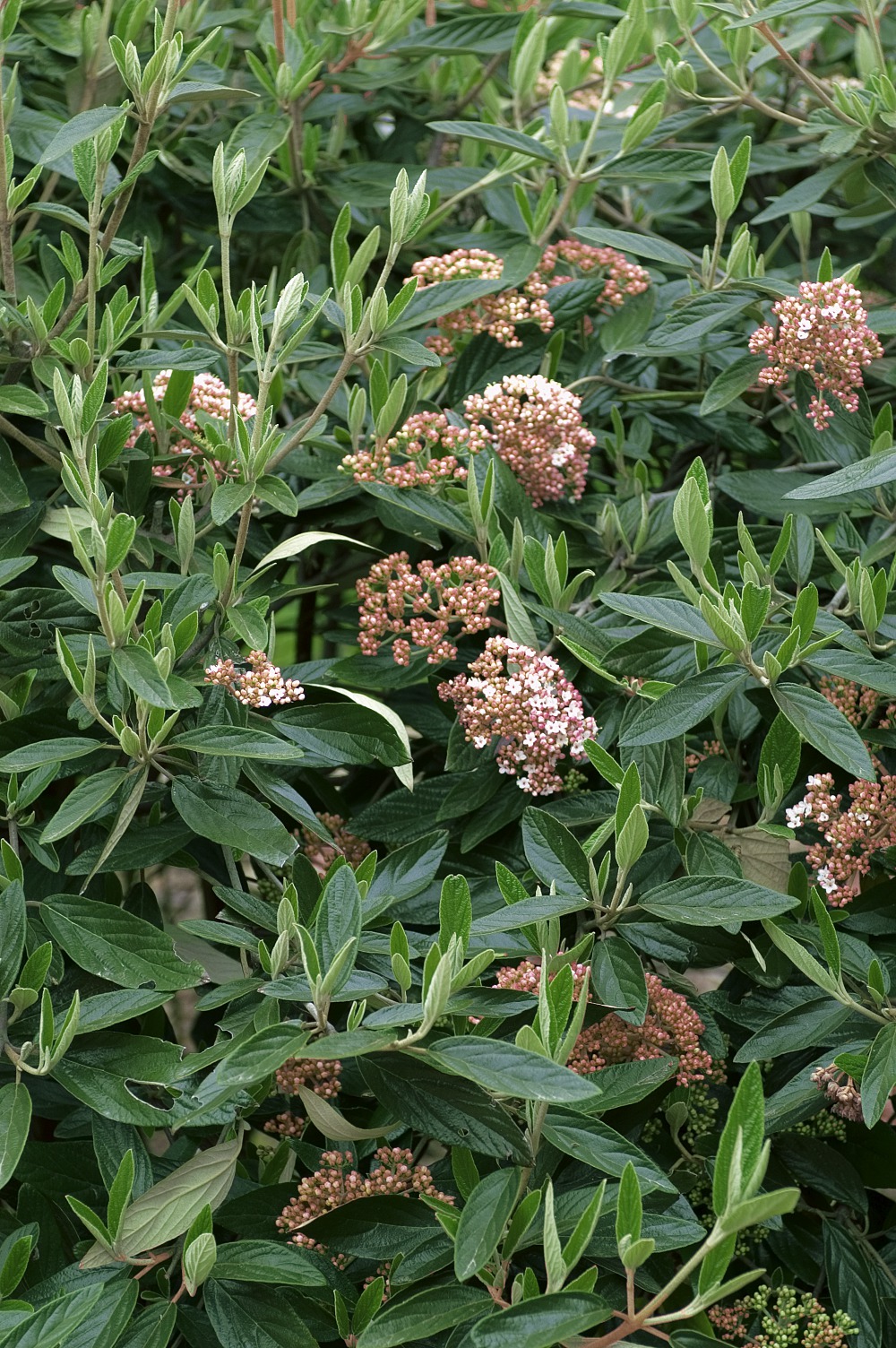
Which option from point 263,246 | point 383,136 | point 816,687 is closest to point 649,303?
Answer: point 816,687

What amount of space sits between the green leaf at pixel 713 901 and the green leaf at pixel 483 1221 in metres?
0.22

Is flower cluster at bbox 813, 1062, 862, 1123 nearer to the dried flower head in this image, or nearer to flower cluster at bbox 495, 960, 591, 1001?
the dried flower head

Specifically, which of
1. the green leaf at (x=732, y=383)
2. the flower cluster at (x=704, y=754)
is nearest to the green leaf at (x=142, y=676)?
the flower cluster at (x=704, y=754)

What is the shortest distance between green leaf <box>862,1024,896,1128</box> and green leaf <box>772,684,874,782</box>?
0.18 meters

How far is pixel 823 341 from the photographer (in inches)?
49.6

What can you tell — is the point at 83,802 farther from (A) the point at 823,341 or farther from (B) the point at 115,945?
(A) the point at 823,341

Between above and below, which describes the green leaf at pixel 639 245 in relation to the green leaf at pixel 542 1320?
above

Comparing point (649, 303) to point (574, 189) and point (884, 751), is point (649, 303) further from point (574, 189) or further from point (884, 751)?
point (884, 751)

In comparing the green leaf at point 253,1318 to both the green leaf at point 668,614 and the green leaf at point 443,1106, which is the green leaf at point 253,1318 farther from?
the green leaf at point 668,614

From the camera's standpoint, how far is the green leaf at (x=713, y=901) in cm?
94

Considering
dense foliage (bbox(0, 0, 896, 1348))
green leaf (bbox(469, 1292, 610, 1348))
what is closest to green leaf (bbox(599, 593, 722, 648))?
dense foliage (bbox(0, 0, 896, 1348))

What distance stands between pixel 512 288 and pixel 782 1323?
100 cm

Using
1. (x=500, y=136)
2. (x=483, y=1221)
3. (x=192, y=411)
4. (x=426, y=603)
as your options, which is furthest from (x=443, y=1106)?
(x=500, y=136)

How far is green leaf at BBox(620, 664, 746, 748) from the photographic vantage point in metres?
1.00
